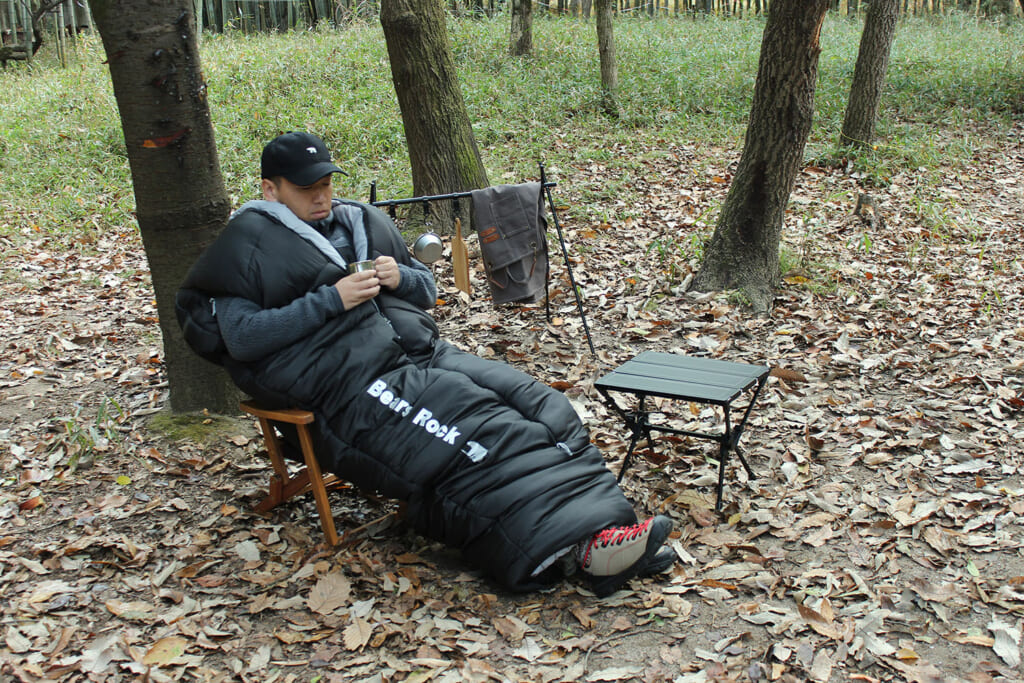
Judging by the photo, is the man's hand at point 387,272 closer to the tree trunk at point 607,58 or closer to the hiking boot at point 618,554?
the hiking boot at point 618,554

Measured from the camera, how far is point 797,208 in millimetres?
8117

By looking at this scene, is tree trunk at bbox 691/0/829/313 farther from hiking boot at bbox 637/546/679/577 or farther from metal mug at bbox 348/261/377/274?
metal mug at bbox 348/261/377/274

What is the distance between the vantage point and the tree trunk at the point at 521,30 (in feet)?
46.6

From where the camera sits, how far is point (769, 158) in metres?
5.93

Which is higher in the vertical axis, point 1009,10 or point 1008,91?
point 1009,10

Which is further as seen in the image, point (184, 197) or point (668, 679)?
point (184, 197)

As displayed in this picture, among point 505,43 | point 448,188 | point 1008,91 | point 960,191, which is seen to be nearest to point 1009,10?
point 1008,91

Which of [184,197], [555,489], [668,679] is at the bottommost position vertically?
[668,679]

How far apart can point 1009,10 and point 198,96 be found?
20734 millimetres

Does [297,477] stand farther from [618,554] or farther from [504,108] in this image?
[504,108]

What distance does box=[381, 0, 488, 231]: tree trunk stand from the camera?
6.93 metres

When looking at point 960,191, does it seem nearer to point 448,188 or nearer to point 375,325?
point 448,188

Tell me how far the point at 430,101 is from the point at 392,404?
14.7ft

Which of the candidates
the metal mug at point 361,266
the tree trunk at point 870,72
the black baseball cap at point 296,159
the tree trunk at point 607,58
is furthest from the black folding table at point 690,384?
the tree trunk at point 607,58
